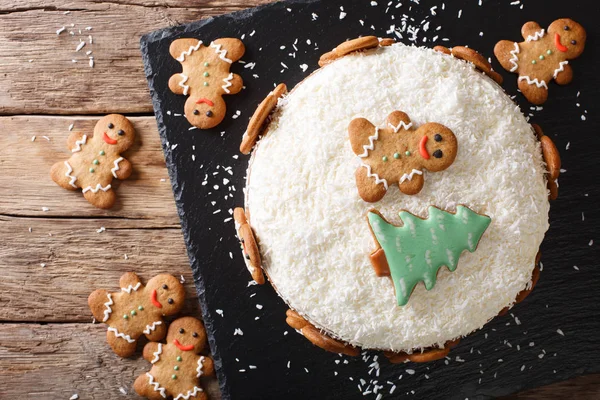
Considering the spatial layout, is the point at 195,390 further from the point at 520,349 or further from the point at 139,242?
the point at 520,349

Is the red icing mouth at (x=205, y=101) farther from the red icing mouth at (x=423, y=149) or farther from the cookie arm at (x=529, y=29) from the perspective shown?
the cookie arm at (x=529, y=29)

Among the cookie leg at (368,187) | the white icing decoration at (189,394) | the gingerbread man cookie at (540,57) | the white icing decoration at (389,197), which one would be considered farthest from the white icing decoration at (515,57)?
the white icing decoration at (189,394)

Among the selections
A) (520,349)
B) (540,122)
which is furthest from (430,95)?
(520,349)

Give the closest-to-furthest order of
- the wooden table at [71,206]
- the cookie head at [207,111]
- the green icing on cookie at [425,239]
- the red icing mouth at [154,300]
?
1. the green icing on cookie at [425,239]
2. the cookie head at [207,111]
3. the red icing mouth at [154,300]
4. the wooden table at [71,206]

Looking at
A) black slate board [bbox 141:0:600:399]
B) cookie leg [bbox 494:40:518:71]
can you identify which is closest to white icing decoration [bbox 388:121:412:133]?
black slate board [bbox 141:0:600:399]

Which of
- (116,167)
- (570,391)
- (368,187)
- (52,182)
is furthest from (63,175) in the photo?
(570,391)

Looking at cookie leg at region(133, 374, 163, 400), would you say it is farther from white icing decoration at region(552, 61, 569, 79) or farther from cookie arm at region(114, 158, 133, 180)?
white icing decoration at region(552, 61, 569, 79)

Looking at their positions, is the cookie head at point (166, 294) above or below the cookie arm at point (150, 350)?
above
